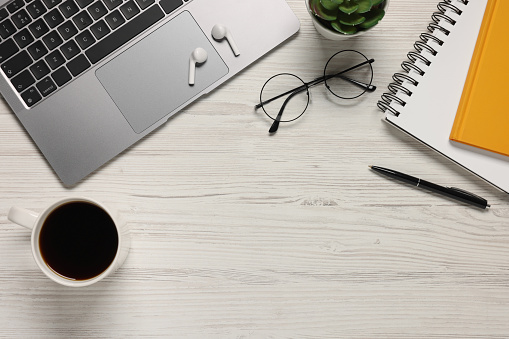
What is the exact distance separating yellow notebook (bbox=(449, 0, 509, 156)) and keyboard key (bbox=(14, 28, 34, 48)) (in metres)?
0.68

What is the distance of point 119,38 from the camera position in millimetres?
713

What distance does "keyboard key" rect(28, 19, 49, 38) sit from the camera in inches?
27.6

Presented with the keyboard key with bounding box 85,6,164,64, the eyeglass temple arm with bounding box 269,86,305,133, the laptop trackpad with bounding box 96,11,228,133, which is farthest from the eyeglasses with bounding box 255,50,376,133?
the keyboard key with bounding box 85,6,164,64

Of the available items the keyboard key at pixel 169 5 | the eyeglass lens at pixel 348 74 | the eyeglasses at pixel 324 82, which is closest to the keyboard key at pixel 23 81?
the keyboard key at pixel 169 5

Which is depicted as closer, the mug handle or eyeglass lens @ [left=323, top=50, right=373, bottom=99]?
the mug handle

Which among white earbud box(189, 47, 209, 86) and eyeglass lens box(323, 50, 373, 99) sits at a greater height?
white earbud box(189, 47, 209, 86)

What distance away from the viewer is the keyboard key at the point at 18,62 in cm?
70

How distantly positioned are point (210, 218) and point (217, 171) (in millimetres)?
78

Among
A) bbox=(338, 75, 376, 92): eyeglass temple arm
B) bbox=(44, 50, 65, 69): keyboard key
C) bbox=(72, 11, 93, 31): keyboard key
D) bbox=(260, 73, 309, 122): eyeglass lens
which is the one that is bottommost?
bbox=(338, 75, 376, 92): eyeglass temple arm

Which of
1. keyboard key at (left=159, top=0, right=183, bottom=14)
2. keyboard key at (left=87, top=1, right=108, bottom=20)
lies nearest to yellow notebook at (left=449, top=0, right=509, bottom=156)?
keyboard key at (left=159, top=0, right=183, bottom=14)

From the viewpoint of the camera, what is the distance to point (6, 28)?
2.30 ft

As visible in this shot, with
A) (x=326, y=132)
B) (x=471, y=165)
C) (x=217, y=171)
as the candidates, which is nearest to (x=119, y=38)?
(x=217, y=171)

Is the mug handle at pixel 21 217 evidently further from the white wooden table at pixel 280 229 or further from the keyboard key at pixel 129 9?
the keyboard key at pixel 129 9

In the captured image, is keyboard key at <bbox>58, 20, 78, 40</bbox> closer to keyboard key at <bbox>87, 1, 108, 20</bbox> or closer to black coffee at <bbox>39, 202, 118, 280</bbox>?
keyboard key at <bbox>87, 1, 108, 20</bbox>
